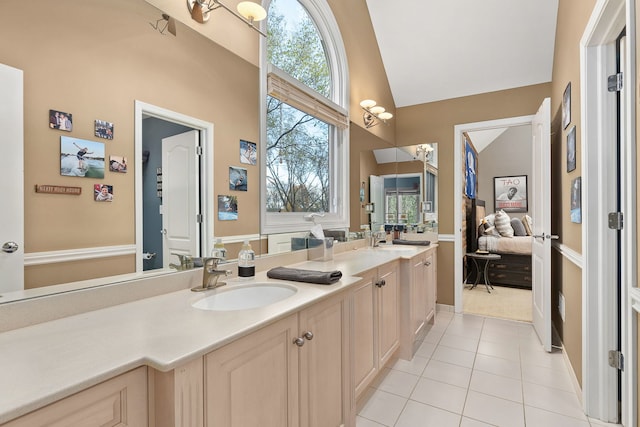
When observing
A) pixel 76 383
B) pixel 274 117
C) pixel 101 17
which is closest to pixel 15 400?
pixel 76 383

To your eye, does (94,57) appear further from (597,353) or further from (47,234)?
(597,353)

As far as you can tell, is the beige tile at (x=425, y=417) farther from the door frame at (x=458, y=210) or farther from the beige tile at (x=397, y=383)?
the door frame at (x=458, y=210)

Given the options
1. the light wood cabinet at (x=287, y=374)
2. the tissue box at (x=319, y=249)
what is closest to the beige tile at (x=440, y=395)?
the light wood cabinet at (x=287, y=374)

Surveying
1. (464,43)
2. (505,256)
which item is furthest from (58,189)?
(505,256)

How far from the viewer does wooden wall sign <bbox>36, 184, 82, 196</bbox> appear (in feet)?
3.32

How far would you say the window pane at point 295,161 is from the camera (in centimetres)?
213

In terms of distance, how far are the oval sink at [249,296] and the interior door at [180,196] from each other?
249 mm

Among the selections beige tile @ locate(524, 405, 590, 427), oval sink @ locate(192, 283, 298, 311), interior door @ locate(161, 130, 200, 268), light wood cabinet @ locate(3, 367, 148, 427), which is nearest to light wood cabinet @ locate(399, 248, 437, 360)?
beige tile @ locate(524, 405, 590, 427)

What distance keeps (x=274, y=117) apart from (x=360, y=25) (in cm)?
189

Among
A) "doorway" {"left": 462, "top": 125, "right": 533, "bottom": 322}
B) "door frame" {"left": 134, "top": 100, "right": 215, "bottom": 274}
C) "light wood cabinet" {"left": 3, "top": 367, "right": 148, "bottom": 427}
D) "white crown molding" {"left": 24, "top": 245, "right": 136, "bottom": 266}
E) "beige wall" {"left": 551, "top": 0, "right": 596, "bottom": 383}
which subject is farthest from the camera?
"doorway" {"left": 462, "top": 125, "right": 533, "bottom": 322}

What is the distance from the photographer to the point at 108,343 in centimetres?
85

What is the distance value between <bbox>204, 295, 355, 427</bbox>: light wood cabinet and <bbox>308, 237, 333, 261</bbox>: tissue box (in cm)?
71

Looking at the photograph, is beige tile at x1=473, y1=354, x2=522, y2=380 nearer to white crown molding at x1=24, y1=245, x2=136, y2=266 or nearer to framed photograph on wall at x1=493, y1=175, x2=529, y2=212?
white crown molding at x1=24, y1=245, x2=136, y2=266

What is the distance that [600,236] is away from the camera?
1776 millimetres
